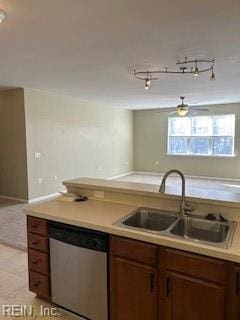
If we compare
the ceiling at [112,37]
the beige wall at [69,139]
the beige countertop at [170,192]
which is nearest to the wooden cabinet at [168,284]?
the beige countertop at [170,192]

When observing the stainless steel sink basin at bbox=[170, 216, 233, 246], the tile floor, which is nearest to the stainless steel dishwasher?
the tile floor

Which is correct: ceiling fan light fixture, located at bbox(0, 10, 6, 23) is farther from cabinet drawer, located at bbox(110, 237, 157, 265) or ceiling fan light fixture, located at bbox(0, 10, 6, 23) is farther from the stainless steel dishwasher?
cabinet drawer, located at bbox(110, 237, 157, 265)

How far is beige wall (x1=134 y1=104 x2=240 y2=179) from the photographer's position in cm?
855

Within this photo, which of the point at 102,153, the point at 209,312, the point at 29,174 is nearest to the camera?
the point at 209,312

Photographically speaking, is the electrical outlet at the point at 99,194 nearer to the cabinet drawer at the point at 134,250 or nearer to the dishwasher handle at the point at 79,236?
the dishwasher handle at the point at 79,236

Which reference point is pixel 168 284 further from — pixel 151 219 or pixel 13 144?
pixel 13 144

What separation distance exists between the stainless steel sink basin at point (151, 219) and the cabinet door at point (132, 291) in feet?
1.21

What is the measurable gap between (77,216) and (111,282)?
0.56m

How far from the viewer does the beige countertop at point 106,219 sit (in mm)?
1456

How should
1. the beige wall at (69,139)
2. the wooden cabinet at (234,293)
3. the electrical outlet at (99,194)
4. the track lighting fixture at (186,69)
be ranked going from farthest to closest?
the beige wall at (69,139) < the track lighting fixture at (186,69) < the electrical outlet at (99,194) < the wooden cabinet at (234,293)

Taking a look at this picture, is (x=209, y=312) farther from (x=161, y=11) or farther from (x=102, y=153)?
(x=102, y=153)

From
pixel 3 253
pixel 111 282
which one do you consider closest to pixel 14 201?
pixel 3 253

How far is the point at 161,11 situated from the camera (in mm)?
2160

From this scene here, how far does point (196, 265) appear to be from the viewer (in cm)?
151
